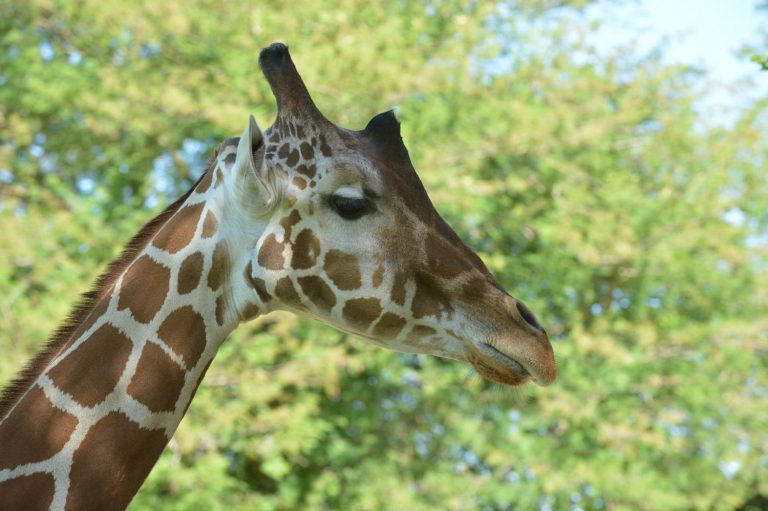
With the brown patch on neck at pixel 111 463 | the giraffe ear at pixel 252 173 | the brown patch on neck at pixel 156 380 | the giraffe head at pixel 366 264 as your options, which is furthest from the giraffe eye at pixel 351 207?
the brown patch on neck at pixel 111 463

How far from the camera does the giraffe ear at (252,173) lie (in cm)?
284

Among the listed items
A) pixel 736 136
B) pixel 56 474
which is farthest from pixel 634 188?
pixel 56 474

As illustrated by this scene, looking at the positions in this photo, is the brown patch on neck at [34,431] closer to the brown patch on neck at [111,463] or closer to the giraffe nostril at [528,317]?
the brown patch on neck at [111,463]

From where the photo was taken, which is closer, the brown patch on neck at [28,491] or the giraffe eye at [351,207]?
the brown patch on neck at [28,491]

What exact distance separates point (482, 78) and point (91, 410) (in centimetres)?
985

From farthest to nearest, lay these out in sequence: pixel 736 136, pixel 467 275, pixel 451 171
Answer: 1. pixel 736 136
2. pixel 451 171
3. pixel 467 275

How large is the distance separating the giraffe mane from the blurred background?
6.94 meters

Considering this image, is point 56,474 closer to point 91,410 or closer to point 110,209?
point 91,410

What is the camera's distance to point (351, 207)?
116 inches

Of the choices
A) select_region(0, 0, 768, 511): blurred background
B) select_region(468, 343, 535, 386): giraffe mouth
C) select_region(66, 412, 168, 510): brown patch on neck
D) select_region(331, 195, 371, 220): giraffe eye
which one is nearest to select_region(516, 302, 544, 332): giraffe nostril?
select_region(468, 343, 535, 386): giraffe mouth

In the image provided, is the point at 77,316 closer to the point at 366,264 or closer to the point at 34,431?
the point at 34,431

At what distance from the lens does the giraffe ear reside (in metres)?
2.84

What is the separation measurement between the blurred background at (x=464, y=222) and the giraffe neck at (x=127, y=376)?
709cm

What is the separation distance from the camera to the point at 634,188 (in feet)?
39.4
